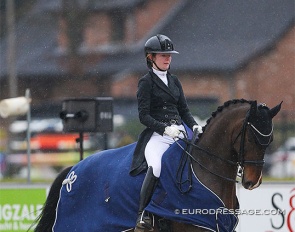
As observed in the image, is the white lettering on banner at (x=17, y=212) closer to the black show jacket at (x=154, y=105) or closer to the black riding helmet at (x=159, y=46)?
the black show jacket at (x=154, y=105)

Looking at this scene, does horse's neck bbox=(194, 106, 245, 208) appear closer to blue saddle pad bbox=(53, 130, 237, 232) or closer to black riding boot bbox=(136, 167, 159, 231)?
blue saddle pad bbox=(53, 130, 237, 232)

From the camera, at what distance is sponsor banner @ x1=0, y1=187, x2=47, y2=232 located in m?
9.73

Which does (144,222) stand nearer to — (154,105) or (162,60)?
(154,105)

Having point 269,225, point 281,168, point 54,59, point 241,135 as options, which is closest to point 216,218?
point 241,135

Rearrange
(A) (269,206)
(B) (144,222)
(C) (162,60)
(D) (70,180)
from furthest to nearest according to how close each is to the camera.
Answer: (A) (269,206), (D) (70,180), (C) (162,60), (B) (144,222)

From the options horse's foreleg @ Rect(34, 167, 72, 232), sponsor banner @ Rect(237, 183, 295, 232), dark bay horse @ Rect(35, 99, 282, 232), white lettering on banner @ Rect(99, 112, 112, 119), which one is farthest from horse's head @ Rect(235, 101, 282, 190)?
white lettering on banner @ Rect(99, 112, 112, 119)

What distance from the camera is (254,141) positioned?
5.98m

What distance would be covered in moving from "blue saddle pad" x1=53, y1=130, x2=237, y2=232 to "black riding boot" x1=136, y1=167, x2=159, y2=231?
56mm

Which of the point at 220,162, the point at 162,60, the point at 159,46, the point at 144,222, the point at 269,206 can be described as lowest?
the point at 269,206

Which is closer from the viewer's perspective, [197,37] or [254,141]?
[254,141]

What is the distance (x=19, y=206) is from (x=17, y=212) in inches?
2.9

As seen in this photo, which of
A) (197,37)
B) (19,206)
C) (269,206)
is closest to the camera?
(269,206)

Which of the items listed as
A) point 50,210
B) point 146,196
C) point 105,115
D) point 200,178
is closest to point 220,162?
point 200,178

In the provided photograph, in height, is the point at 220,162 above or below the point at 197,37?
below
